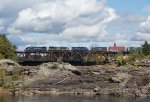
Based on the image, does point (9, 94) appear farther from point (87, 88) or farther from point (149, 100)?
point (149, 100)

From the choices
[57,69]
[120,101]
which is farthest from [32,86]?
[120,101]

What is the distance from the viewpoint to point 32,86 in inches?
5074

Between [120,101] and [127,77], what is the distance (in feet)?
93.2

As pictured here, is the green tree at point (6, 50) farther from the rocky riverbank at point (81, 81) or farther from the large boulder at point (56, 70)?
the large boulder at point (56, 70)

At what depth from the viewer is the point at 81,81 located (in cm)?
13275

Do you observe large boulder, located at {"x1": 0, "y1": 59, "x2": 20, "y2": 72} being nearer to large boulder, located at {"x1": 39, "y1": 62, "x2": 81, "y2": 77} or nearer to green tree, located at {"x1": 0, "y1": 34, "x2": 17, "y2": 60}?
large boulder, located at {"x1": 39, "y1": 62, "x2": 81, "y2": 77}

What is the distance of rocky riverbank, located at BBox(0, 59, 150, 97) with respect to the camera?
124 m

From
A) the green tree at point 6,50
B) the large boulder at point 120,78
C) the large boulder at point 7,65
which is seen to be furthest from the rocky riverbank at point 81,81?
the green tree at point 6,50

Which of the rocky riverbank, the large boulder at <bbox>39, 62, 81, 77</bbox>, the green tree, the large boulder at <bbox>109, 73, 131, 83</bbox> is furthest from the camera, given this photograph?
the green tree

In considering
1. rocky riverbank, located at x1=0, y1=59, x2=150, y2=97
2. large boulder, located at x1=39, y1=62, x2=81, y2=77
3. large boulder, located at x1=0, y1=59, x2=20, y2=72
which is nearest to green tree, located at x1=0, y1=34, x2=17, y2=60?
large boulder, located at x1=0, y1=59, x2=20, y2=72

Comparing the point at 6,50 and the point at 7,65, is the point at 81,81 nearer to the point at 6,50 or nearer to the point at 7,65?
the point at 7,65

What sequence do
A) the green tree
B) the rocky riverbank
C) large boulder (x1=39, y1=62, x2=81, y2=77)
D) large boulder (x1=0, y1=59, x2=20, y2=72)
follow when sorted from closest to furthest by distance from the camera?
the rocky riverbank < large boulder (x1=39, y1=62, x2=81, y2=77) < large boulder (x1=0, y1=59, x2=20, y2=72) < the green tree

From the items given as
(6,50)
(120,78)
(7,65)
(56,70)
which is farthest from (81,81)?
(6,50)

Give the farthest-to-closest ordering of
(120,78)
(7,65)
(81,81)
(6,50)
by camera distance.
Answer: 1. (6,50)
2. (7,65)
3. (120,78)
4. (81,81)
